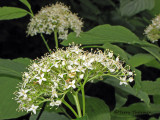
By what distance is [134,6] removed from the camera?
1723 mm

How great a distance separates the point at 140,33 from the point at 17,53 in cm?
109

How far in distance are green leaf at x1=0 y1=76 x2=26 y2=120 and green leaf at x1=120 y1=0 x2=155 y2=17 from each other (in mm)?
1007

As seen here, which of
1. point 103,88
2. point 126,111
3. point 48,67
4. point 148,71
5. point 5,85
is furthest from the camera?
point 148,71

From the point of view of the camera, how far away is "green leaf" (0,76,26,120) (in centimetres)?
93

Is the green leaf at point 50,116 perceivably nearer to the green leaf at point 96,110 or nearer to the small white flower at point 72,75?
the green leaf at point 96,110

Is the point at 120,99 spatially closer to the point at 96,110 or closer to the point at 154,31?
the point at 96,110

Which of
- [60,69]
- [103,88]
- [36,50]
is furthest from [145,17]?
[60,69]

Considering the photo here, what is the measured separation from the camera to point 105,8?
232 centimetres

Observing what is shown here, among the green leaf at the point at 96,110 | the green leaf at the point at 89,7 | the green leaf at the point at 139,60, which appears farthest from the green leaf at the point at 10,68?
the green leaf at the point at 89,7

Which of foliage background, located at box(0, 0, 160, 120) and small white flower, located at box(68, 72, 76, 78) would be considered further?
foliage background, located at box(0, 0, 160, 120)

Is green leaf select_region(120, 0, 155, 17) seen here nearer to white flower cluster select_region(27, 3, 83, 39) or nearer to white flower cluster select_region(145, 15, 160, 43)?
white flower cluster select_region(145, 15, 160, 43)

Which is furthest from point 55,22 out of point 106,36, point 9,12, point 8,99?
point 8,99

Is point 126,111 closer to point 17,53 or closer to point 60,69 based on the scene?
point 60,69

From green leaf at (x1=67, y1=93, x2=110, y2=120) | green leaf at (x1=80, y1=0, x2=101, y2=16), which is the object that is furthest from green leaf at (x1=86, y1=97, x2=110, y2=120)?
green leaf at (x1=80, y1=0, x2=101, y2=16)
